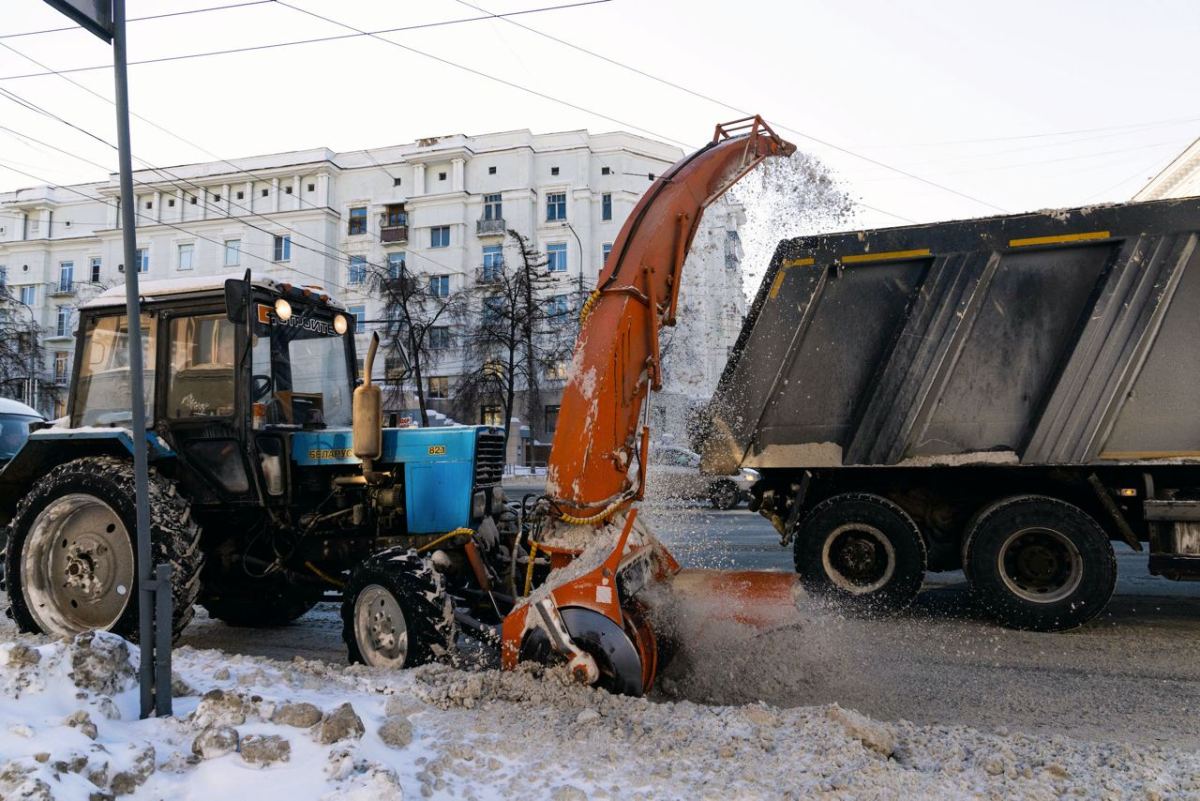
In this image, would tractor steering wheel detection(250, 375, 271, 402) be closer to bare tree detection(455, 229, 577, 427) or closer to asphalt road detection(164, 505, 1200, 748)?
asphalt road detection(164, 505, 1200, 748)

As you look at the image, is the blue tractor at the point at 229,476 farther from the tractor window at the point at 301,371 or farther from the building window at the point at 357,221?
the building window at the point at 357,221

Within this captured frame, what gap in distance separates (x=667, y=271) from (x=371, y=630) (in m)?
2.69

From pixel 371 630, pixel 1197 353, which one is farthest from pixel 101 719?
pixel 1197 353

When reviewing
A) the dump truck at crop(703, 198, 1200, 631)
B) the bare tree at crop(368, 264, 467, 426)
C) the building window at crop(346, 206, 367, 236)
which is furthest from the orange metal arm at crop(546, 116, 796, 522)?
the building window at crop(346, 206, 367, 236)

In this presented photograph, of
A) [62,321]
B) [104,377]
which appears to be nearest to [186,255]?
[62,321]

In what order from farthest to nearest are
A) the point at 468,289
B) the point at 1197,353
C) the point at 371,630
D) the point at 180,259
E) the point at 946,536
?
the point at 180,259 → the point at 468,289 → the point at 946,536 → the point at 1197,353 → the point at 371,630

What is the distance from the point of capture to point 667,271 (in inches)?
186

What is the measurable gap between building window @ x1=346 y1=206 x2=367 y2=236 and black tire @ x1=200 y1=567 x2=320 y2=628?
39.7 meters

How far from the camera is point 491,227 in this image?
4097 centimetres

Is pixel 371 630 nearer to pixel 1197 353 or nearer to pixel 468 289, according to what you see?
pixel 1197 353

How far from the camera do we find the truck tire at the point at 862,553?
635 cm

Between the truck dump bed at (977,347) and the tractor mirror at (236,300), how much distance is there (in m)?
3.78

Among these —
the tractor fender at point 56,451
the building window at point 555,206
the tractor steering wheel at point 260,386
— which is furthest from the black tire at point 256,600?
the building window at point 555,206

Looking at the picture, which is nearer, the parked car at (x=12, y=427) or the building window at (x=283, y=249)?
the parked car at (x=12, y=427)
